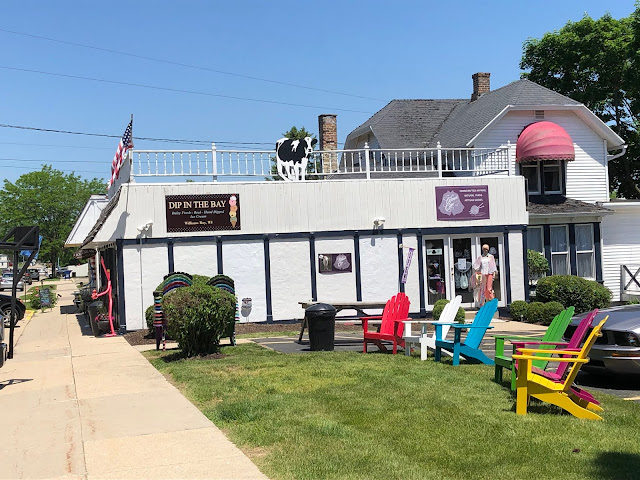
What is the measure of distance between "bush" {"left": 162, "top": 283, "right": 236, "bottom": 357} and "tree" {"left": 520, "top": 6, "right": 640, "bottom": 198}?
29.2 meters

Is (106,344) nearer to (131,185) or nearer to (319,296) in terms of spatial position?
(131,185)

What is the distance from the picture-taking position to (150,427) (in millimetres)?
7688

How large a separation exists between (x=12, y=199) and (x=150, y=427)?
80.1 metres

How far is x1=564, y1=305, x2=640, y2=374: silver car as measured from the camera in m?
9.37

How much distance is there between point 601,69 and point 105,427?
3490cm

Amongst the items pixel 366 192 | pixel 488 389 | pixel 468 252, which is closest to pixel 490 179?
pixel 468 252

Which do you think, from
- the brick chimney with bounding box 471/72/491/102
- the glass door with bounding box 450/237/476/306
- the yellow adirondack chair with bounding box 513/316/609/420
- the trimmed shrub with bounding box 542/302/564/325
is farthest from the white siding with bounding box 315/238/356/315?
the brick chimney with bounding box 471/72/491/102

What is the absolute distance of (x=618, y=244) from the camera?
81.1 ft

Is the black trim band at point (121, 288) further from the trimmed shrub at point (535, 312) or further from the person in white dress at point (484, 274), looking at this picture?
the trimmed shrub at point (535, 312)

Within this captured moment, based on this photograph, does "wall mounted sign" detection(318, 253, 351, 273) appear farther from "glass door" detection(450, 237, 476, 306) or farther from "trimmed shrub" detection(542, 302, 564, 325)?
"trimmed shrub" detection(542, 302, 564, 325)

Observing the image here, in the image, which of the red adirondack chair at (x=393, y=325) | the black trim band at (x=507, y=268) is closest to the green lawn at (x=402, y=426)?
the red adirondack chair at (x=393, y=325)

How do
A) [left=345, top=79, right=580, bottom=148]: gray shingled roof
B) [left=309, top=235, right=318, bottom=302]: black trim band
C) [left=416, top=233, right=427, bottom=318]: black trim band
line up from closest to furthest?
1. [left=309, top=235, right=318, bottom=302]: black trim band
2. [left=416, top=233, right=427, bottom=318]: black trim band
3. [left=345, top=79, right=580, bottom=148]: gray shingled roof

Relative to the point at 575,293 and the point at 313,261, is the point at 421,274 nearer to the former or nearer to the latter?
the point at 313,261

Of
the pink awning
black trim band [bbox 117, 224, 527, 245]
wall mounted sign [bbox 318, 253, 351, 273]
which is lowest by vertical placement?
→ wall mounted sign [bbox 318, 253, 351, 273]
